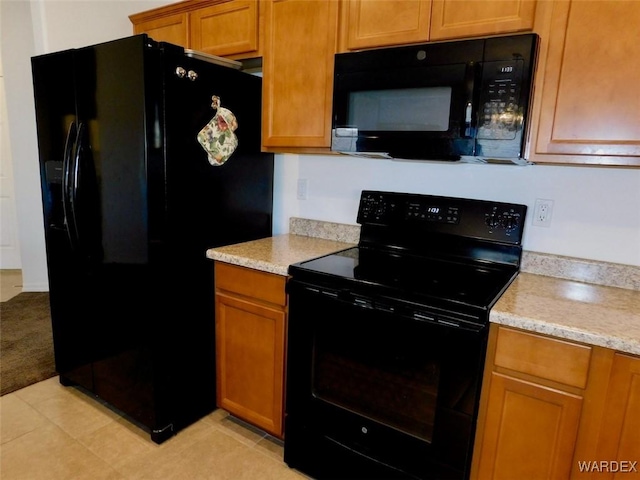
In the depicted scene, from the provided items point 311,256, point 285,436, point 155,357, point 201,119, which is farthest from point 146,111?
point 285,436

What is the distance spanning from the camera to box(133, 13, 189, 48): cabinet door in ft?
7.41

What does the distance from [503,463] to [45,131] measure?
2518 mm

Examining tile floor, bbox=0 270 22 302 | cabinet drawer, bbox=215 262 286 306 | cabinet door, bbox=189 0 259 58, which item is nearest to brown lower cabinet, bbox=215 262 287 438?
cabinet drawer, bbox=215 262 286 306

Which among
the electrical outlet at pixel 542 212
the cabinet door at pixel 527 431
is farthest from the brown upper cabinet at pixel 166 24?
the cabinet door at pixel 527 431

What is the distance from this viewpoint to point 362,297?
1.51m

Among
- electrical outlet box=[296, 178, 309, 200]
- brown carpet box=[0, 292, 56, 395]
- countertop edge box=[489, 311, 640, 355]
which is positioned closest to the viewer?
countertop edge box=[489, 311, 640, 355]

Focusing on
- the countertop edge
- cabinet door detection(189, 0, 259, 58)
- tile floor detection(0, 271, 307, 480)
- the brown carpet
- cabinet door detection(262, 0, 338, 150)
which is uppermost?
cabinet door detection(189, 0, 259, 58)

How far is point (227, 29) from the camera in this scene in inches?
82.5

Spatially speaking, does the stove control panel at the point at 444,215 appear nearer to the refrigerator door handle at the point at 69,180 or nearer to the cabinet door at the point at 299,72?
the cabinet door at the point at 299,72

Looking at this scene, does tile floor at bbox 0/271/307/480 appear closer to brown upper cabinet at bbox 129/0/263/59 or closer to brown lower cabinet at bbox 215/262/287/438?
brown lower cabinet at bbox 215/262/287/438

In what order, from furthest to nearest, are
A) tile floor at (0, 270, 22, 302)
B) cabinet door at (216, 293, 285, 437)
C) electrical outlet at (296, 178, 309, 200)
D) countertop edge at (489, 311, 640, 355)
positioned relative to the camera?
tile floor at (0, 270, 22, 302)
electrical outlet at (296, 178, 309, 200)
cabinet door at (216, 293, 285, 437)
countertop edge at (489, 311, 640, 355)

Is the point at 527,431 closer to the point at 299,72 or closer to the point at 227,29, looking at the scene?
the point at 299,72

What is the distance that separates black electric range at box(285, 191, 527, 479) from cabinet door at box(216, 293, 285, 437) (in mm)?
100

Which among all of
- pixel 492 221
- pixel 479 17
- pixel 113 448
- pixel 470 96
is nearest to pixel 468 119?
pixel 470 96
